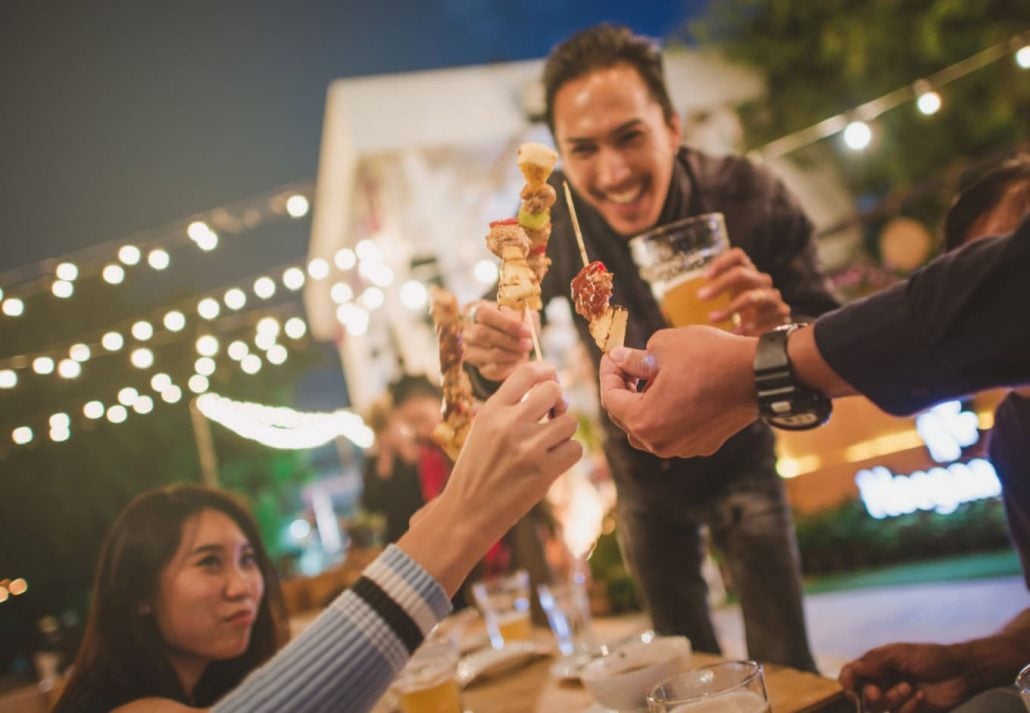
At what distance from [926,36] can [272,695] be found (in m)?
9.77

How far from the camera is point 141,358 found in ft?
14.7

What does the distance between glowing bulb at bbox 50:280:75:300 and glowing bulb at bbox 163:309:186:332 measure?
153 cm

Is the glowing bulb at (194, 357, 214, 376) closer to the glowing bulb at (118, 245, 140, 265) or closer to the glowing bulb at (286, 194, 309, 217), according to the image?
the glowing bulb at (286, 194, 309, 217)

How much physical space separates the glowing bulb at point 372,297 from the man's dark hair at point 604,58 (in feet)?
18.9

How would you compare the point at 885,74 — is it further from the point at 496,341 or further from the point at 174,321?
the point at 496,341

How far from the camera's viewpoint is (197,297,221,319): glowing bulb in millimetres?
5996

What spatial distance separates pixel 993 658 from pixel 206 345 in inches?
230

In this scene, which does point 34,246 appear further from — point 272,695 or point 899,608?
point 899,608

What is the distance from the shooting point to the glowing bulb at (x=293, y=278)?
6.74 meters

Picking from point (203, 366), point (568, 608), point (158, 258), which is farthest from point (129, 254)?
point (568, 608)

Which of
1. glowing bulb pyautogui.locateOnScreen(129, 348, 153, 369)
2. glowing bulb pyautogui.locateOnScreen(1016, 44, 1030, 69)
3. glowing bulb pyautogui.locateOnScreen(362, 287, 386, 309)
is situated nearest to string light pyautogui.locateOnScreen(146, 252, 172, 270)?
glowing bulb pyautogui.locateOnScreen(129, 348, 153, 369)

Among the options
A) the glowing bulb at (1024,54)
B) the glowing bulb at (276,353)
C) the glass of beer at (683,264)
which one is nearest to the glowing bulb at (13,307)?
the glass of beer at (683,264)

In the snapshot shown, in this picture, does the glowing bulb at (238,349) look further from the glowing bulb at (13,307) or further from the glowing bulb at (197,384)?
the glowing bulb at (13,307)

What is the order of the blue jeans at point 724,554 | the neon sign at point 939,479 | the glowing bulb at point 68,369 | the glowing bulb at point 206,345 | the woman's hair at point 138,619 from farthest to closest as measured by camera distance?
the glowing bulb at point 206,345 < the neon sign at point 939,479 < the glowing bulb at point 68,369 < the blue jeans at point 724,554 < the woman's hair at point 138,619
